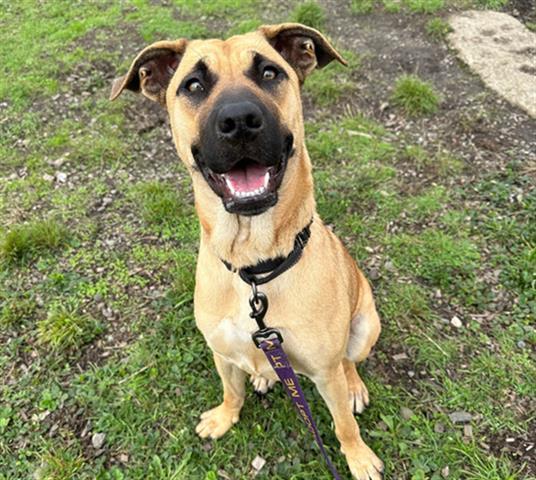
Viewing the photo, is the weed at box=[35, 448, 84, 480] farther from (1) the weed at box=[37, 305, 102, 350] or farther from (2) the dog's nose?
(2) the dog's nose

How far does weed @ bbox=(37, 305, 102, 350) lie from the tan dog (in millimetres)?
1459

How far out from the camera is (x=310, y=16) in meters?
6.89

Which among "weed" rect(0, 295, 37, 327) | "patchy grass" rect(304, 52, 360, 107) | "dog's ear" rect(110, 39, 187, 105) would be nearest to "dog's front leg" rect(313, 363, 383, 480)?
"dog's ear" rect(110, 39, 187, 105)

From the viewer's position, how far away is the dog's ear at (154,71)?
2592 mm

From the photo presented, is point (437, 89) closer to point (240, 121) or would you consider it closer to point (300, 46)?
point (300, 46)

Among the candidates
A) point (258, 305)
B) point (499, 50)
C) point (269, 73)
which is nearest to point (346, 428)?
point (258, 305)

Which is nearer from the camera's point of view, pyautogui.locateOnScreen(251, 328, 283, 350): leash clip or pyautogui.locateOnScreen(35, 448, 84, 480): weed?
pyautogui.locateOnScreen(251, 328, 283, 350): leash clip

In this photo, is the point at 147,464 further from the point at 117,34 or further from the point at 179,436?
the point at 117,34

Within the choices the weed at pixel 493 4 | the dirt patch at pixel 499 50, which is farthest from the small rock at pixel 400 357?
the weed at pixel 493 4

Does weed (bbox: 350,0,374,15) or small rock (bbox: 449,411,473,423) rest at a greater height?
weed (bbox: 350,0,374,15)

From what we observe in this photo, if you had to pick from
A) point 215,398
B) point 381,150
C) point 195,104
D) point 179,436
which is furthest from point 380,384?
point 381,150

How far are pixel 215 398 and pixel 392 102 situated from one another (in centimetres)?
397

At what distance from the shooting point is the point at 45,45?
701 cm

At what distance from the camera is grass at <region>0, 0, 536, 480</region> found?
3215 millimetres
